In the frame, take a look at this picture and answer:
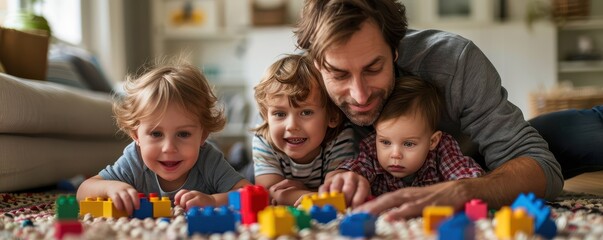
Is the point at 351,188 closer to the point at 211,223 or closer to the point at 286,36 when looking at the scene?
the point at 211,223

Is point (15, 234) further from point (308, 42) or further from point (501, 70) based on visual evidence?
point (501, 70)

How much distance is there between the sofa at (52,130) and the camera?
2004 mm

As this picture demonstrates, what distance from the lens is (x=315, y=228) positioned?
1252mm

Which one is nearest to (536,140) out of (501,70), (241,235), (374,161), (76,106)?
(374,161)

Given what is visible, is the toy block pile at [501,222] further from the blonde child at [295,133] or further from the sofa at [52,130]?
the sofa at [52,130]

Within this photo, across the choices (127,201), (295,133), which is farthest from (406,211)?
(127,201)

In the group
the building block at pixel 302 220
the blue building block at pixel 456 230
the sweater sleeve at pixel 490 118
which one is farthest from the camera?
the sweater sleeve at pixel 490 118

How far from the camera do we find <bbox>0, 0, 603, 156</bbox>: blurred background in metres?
5.04

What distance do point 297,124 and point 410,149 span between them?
283 millimetres

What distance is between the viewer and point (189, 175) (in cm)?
181

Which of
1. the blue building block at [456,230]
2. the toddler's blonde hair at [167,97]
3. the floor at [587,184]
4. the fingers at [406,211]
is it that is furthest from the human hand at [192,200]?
the floor at [587,184]

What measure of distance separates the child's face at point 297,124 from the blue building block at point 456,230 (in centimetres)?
76

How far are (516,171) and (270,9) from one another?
391 centimetres

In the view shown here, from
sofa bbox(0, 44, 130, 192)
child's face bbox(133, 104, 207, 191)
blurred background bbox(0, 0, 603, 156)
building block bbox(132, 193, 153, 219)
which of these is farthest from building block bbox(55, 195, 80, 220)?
blurred background bbox(0, 0, 603, 156)
